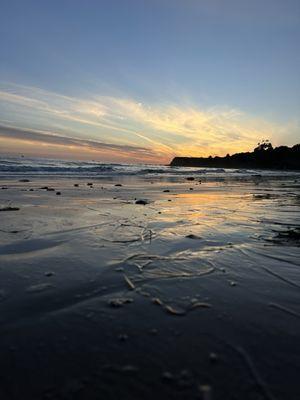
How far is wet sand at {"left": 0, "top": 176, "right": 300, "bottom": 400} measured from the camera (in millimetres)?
1431

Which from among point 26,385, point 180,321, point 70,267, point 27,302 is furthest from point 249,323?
point 70,267

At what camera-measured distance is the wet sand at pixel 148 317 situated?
143 cm

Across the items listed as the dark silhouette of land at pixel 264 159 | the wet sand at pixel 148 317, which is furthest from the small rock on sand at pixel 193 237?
the dark silhouette of land at pixel 264 159

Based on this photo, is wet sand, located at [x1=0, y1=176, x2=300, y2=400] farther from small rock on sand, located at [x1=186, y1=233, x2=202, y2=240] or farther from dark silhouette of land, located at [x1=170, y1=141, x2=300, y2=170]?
dark silhouette of land, located at [x1=170, y1=141, x2=300, y2=170]

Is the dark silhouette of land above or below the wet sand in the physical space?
above

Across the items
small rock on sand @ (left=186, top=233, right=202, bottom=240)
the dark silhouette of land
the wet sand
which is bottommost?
the wet sand

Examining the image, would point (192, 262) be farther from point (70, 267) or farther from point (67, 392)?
point (67, 392)

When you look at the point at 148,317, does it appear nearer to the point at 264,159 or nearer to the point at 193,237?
the point at 193,237

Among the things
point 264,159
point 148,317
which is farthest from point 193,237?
point 264,159

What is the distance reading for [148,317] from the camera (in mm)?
2037

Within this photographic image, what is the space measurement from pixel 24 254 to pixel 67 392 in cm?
222

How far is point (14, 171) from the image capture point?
25359mm

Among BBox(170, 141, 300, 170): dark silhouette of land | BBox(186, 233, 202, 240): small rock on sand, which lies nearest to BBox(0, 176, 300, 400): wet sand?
BBox(186, 233, 202, 240): small rock on sand

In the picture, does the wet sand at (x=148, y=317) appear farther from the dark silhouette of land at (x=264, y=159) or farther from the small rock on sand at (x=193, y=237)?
the dark silhouette of land at (x=264, y=159)
